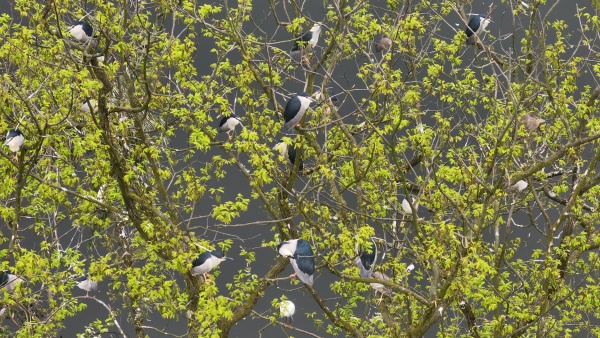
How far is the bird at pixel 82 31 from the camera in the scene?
8.49 m

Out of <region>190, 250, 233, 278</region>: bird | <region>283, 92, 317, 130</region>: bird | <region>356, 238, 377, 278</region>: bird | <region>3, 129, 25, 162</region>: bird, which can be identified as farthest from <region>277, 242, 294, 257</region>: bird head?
<region>3, 129, 25, 162</region>: bird

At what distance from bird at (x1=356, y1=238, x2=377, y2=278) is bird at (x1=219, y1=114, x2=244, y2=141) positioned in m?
1.84

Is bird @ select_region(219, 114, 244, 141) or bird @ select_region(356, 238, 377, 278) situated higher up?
bird @ select_region(219, 114, 244, 141)

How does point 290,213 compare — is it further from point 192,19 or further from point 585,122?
point 585,122

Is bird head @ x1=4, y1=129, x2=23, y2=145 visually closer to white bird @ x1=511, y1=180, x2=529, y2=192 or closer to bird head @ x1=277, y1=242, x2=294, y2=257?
bird head @ x1=277, y1=242, x2=294, y2=257

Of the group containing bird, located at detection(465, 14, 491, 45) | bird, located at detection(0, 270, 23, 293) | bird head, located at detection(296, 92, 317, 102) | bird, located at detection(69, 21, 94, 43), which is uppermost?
bird, located at detection(69, 21, 94, 43)

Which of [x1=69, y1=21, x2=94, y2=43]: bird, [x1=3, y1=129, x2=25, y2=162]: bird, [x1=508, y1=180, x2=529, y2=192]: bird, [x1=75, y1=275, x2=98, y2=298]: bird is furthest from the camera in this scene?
[x1=508, y1=180, x2=529, y2=192]: bird

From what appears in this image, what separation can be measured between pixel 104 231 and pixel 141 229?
1500 mm

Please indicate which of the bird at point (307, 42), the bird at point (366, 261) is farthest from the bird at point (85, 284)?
the bird at point (307, 42)

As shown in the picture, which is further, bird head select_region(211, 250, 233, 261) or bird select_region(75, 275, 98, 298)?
bird select_region(75, 275, 98, 298)

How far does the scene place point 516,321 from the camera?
9.25m

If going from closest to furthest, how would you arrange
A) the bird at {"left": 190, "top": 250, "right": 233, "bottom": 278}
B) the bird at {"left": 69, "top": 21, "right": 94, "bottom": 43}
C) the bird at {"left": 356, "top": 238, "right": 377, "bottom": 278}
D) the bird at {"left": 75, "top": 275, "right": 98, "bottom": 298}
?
the bird at {"left": 190, "top": 250, "right": 233, "bottom": 278}
the bird at {"left": 356, "top": 238, "right": 377, "bottom": 278}
the bird at {"left": 69, "top": 21, "right": 94, "bottom": 43}
the bird at {"left": 75, "top": 275, "right": 98, "bottom": 298}

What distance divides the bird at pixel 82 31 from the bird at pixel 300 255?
2555 mm

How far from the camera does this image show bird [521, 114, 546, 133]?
9398 millimetres
